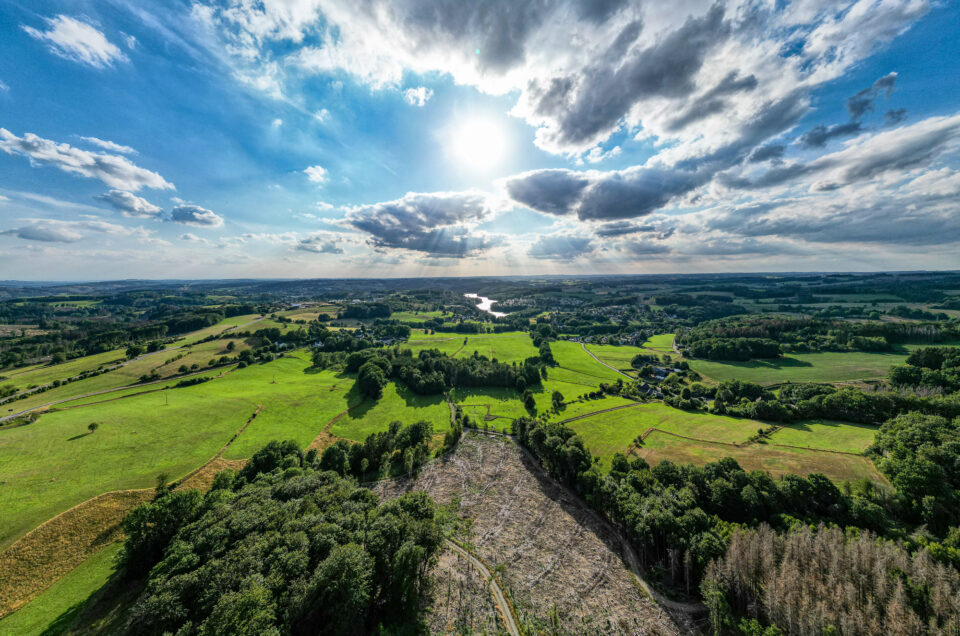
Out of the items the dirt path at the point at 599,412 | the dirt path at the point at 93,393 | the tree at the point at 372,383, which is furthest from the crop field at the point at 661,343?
the dirt path at the point at 93,393

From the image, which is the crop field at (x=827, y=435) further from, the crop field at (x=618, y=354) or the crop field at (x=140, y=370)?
the crop field at (x=140, y=370)

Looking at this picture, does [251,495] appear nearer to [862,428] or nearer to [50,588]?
[50,588]

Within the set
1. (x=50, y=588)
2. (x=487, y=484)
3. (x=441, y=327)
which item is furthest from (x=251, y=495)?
(x=441, y=327)

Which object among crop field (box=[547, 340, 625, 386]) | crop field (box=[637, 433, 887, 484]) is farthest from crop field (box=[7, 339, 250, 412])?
crop field (box=[637, 433, 887, 484])

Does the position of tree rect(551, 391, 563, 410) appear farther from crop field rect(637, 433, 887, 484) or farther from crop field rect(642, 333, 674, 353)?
crop field rect(642, 333, 674, 353)

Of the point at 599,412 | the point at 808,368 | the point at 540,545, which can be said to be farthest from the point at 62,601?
the point at 808,368
